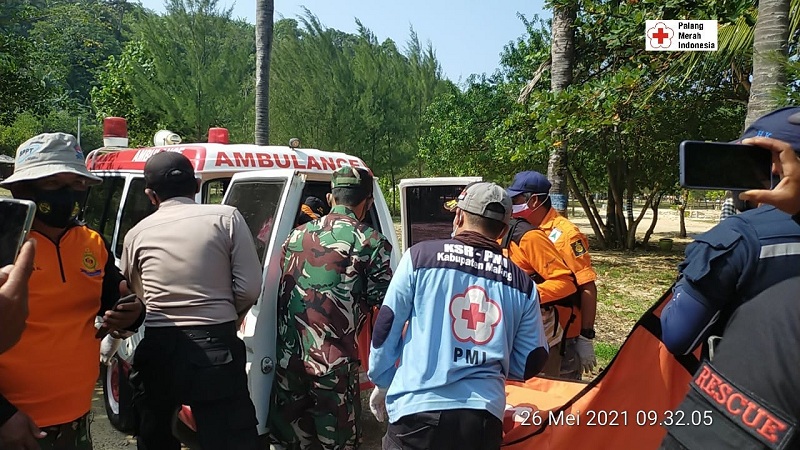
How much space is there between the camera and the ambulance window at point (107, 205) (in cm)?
511

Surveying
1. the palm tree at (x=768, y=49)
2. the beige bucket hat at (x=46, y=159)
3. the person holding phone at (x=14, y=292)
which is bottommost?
the person holding phone at (x=14, y=292)

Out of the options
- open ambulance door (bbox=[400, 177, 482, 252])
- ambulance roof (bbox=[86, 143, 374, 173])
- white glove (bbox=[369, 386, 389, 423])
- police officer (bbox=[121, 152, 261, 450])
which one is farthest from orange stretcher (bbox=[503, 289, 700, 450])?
open ambulance door (bbox=[400, 177, 482, 252])

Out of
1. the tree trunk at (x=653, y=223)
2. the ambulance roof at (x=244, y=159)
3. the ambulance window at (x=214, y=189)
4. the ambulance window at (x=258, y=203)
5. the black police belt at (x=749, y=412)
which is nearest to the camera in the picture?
the black police belt at (x=749, y=412)

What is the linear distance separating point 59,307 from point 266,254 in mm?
1375

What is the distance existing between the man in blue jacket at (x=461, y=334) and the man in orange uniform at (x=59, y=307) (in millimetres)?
1145

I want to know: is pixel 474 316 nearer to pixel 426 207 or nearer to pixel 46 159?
pixel 46 159

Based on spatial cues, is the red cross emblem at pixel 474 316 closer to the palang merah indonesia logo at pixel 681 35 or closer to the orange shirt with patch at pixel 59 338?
the orange shirt with patch at pixel 59 338

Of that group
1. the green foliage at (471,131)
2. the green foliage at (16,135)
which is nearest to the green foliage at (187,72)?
the green foliage at (471,131)

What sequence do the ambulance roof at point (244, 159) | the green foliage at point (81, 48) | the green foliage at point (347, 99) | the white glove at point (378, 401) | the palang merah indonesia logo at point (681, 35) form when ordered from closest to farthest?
1. the white glove at point (378, 401)
2. the ambulance roof at point (244, 159)
3. the palang merah indonesia logo at point (681, 35)
4. the green foliage at point (81, 48)
5. the green foliage at point (347, 99)

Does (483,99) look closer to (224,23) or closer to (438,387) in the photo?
(224,23)

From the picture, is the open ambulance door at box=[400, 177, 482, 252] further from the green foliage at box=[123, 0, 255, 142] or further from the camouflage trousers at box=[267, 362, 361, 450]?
the green foliage at box=[123, 0, 255, 142]

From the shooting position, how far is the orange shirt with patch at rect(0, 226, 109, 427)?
2068 millimetres

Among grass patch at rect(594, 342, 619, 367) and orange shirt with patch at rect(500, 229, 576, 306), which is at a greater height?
orange shirt with patch at rect(500, 229, 576, 306)

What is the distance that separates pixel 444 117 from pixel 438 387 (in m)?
17.0
